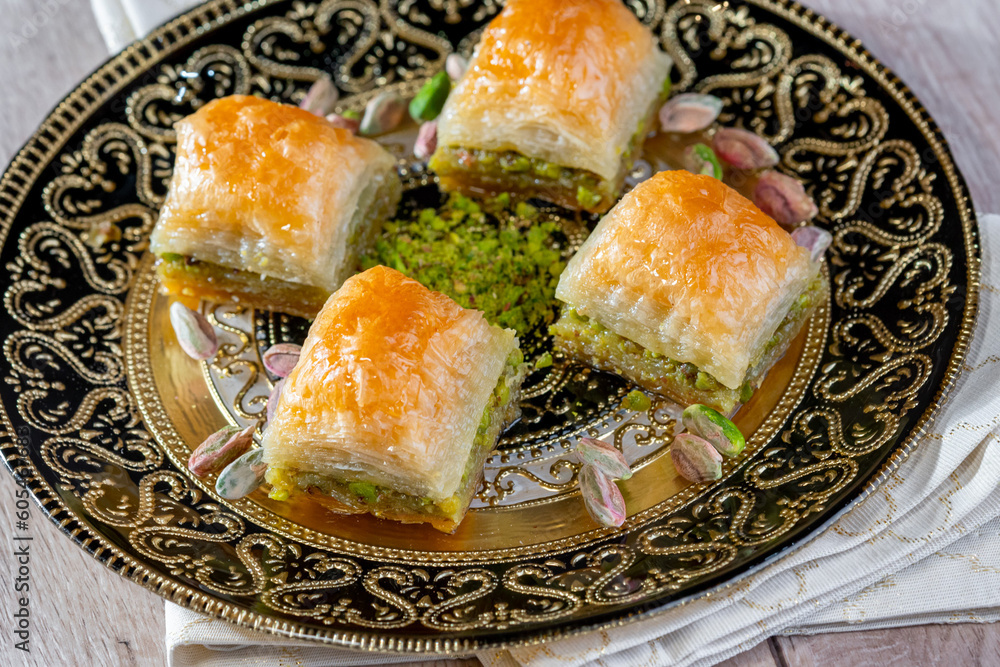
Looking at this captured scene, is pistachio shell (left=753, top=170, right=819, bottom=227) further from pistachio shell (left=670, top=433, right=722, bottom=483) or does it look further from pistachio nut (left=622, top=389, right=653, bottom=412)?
pistachio shell (left=670, top=433, right=722, bottom=483)

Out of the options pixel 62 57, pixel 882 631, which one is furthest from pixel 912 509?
pixel 62 57

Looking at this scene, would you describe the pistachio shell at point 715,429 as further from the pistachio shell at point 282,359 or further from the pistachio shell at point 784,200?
the pistachio shell at point 282,359

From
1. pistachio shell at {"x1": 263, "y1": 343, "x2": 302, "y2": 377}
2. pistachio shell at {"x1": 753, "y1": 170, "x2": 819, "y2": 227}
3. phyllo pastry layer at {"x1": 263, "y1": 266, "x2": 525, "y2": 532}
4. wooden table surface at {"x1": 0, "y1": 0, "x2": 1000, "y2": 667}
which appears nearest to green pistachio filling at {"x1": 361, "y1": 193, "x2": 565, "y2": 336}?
phyllo pastry layer at {"x1": 263, "y1": 266, "x2": 525, "y2": 532}

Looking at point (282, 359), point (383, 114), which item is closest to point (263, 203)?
point (282, 359)

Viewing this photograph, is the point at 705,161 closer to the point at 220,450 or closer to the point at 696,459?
the point at 696,459

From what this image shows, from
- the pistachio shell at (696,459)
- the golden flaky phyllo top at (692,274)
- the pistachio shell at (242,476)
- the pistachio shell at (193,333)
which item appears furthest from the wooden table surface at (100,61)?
the golden flaky phyllo top at (692,274)

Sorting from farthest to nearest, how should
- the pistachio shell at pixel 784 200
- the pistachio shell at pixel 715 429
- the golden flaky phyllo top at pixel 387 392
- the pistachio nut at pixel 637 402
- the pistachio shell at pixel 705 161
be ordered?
1. the pistachio shell at pixel 705 161
2. the pistachio shell at pixel 784 200
3. the pistachio nut at pixel 637 402
4. the pistachio shell at pixel 715 429
5. the golden flaky phyllo top at pixel 387 392

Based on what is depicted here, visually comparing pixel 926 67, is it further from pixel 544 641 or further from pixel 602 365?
pixel 544 641
